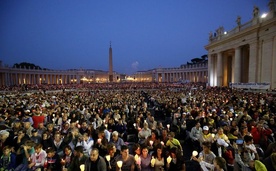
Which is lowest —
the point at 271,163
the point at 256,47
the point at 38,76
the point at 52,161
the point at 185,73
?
the point at 52,161

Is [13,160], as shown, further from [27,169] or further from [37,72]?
[37,72]

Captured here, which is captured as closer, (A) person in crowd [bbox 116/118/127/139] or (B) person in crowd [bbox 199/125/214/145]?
(B) person in crowd [bbox 199/125/214/145]

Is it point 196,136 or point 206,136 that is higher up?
point 206,136

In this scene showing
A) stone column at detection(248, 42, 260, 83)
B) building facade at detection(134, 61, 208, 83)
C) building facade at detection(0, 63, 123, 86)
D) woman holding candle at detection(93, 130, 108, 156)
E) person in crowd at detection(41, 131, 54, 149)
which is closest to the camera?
woman holding candle at detection(93, 130, 108, 156)

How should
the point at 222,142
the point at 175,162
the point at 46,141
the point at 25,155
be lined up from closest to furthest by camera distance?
the point at 175,162 → the point at 25,155 → the point at 222,142 → the point at 46,141

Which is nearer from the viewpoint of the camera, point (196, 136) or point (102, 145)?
point (102, 145)

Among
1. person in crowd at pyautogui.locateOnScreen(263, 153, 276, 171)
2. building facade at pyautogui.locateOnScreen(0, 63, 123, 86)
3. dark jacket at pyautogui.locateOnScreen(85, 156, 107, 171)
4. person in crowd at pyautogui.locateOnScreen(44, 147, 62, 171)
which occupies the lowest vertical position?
person in crowd at pyautogui.locateOnScreen(44, 147, 62, 171)

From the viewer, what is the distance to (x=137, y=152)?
15.1 feet

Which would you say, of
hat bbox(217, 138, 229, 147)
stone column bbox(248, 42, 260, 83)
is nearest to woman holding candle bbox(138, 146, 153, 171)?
hat bbox(217, 138, 229, 147)

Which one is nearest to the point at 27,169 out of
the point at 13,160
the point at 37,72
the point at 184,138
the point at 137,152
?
the point at 13,160

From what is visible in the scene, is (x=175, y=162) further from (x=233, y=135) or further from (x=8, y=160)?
(x=8, y=160)

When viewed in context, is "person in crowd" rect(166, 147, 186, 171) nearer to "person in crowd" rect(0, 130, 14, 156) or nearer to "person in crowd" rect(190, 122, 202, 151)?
"person in crowd" rect(190, 122, 202, 151)

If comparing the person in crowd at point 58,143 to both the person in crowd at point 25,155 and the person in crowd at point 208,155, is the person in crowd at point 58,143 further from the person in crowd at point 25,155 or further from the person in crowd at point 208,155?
the person in crowd at point 208,155

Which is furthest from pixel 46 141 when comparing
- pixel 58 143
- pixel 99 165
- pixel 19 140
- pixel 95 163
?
pixel 99 165
